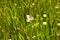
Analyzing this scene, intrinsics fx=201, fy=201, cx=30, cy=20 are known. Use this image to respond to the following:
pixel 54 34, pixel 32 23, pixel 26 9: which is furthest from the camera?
pixel 26 9

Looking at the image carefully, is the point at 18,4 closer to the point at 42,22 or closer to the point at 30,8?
the point at 30,8

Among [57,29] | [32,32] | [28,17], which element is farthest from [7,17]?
[57,29]

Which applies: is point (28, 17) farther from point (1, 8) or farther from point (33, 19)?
point (1, 8)

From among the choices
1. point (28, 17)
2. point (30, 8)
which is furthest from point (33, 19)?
Result: point (30, 8)

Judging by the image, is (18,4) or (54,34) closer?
(54,34)

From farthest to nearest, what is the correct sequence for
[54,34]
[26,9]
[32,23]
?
[26,9] → [32,23] → [54,34]

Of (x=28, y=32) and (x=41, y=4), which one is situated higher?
(x=41, y=4)
